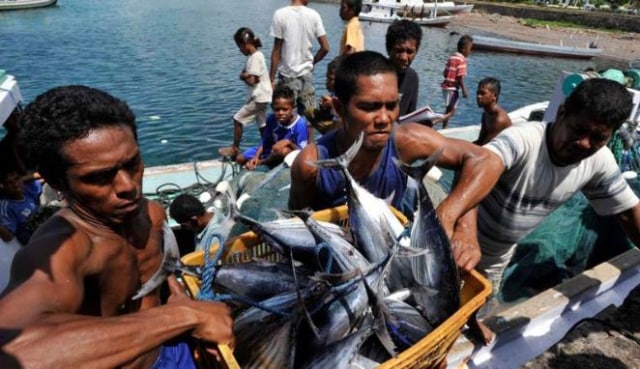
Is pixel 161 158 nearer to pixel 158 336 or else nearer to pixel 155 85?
pixel 155 85

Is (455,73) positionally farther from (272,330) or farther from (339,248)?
(272,330)

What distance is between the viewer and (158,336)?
131 cm

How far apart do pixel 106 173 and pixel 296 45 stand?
5.33 metres

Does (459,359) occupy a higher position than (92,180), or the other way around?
(92,180)

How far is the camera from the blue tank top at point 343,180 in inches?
90.4

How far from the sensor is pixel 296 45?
6289 millimetres

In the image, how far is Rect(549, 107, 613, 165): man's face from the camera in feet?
7.53

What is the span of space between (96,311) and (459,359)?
7.05 feet

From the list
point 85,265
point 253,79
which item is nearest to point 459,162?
point 85,265

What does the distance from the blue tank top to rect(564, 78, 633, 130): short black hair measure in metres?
1.07

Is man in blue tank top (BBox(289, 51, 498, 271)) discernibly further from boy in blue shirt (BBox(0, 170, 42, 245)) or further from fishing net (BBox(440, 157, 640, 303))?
boy in blue shirt (BBox(0, 170, 42, 245))

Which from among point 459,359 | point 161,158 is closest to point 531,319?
point 459,359

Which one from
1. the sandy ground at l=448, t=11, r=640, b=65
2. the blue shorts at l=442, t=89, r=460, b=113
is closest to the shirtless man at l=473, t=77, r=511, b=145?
the blue shorts at l=442, t=89, r=460, b=113

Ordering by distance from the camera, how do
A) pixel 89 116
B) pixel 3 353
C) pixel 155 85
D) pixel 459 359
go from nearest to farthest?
pixel 3 353 < pixel 89 116 < pixel 459 359 < pixel 155 85
